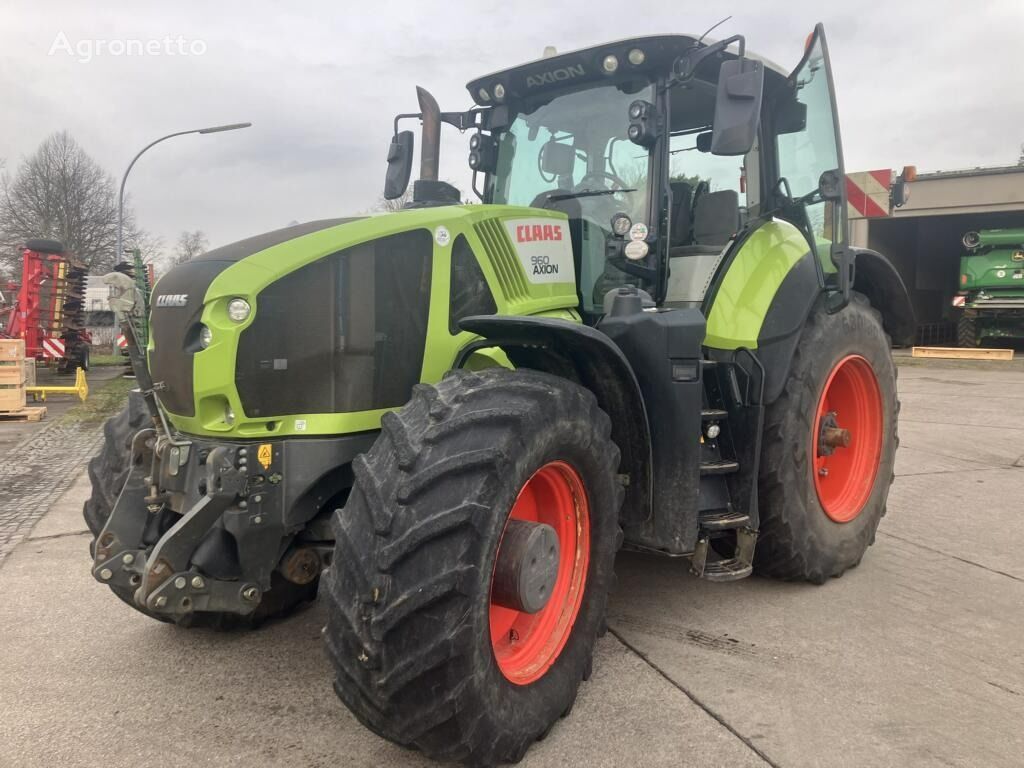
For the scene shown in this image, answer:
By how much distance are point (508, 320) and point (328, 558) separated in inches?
43.6

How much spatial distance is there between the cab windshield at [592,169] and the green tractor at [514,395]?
0.04ft

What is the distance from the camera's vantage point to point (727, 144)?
3.07m

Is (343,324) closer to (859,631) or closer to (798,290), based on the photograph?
(798,290)

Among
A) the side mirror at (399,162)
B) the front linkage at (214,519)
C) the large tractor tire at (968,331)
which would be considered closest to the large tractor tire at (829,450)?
the front linkage at (214,519)

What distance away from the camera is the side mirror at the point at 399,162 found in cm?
422

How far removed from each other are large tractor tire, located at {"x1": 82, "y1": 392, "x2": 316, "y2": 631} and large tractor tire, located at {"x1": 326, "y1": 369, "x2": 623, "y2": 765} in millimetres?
1156

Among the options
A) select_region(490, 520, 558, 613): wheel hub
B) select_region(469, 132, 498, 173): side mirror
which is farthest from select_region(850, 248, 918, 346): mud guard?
select_region(490, 520, 558, 613): wheel hub

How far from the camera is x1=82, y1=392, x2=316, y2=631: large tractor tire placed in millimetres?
3340

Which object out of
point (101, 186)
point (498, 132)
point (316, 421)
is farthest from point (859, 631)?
point (101, 186)

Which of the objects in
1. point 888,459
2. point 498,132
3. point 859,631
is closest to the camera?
point 859,631

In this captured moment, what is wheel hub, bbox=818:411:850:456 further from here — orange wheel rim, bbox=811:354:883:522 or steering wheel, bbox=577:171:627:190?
steering wheel, bbox=577:171:627:190

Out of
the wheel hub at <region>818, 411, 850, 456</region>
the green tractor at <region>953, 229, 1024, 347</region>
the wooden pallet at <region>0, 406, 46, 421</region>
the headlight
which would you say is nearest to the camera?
the headlight

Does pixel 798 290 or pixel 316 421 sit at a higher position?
pixel 798 290

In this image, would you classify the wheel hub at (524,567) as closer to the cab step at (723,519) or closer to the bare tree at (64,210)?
the cab step at (723,519)
